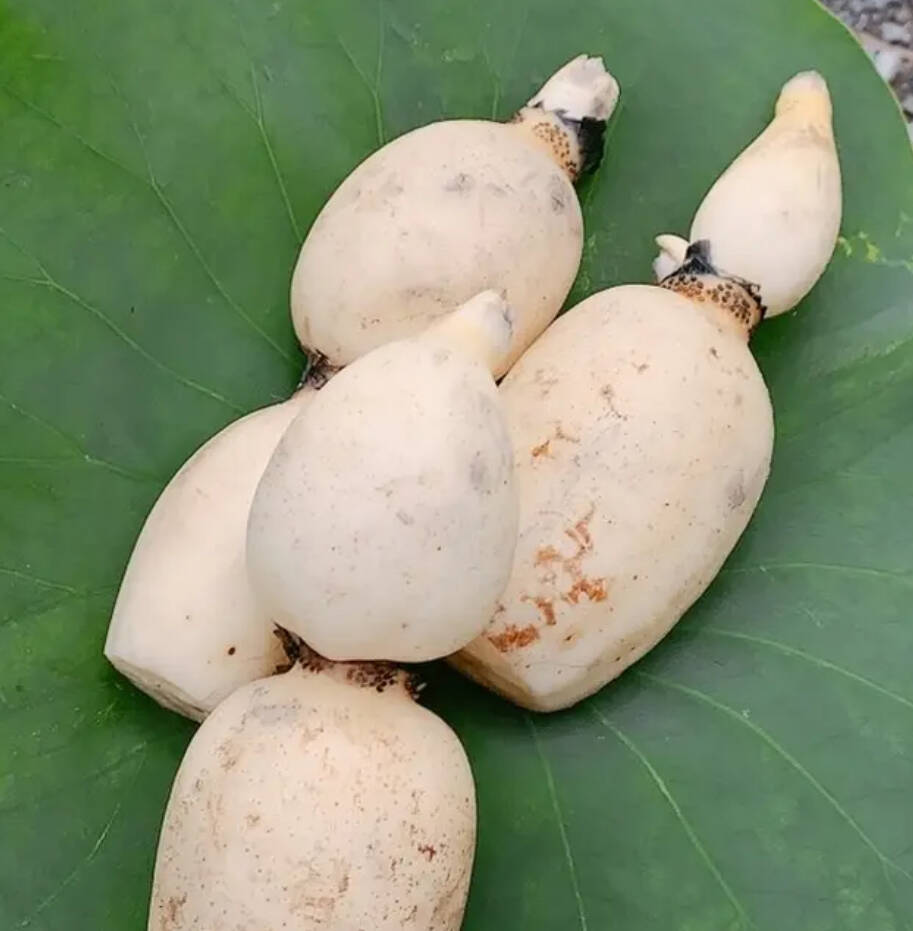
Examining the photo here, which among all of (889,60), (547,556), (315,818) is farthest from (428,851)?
(889,60)

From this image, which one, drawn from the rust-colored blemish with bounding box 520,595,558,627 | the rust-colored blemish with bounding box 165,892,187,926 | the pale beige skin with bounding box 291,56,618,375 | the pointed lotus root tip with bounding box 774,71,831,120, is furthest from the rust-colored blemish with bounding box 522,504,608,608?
the pointed lotus root tip with bounding box 774,71,831,120

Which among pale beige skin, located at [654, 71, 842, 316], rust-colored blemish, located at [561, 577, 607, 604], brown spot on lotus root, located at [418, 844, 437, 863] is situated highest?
pale beige skin, located at [654, 71, 842, 316]

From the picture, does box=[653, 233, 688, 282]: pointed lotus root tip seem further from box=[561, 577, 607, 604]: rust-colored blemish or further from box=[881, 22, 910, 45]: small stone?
box=[881, 22, 910, 45]: small stone

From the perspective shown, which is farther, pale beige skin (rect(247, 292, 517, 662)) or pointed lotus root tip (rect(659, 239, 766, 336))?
pointed lotus root tip (rect(659, 239, 766, 336))

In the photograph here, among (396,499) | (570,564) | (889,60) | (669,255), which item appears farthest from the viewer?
(889,60)

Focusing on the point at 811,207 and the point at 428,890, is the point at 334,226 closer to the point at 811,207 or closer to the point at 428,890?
the point at 811,207

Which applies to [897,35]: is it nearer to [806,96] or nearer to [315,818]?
[806,96]
